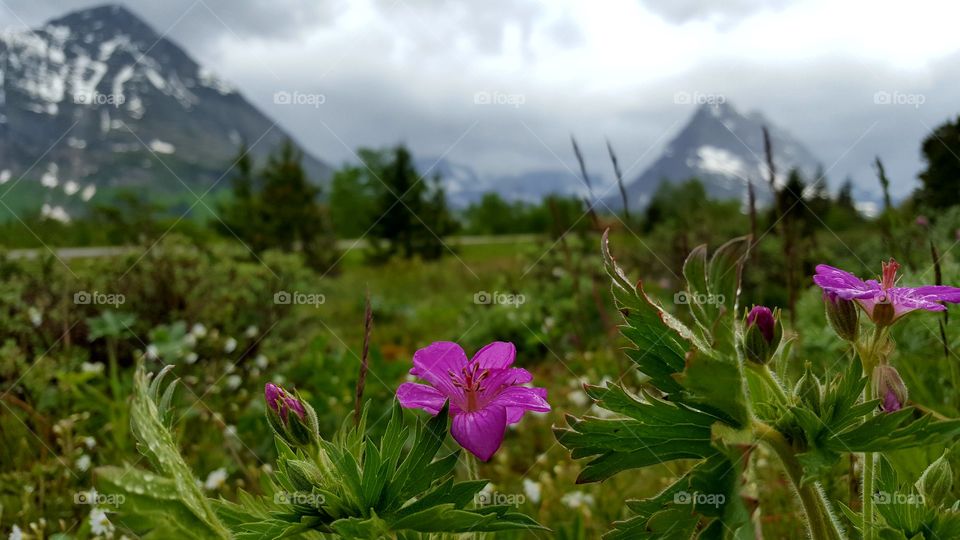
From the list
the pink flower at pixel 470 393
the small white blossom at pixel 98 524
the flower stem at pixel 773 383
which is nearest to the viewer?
the flower stem at pixel 773 383

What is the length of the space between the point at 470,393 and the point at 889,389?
614 millimetres

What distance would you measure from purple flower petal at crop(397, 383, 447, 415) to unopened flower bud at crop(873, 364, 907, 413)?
0.64 meters

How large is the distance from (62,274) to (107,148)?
732 feet

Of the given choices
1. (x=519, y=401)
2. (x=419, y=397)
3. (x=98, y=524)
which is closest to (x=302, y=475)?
(x=419, y=397)

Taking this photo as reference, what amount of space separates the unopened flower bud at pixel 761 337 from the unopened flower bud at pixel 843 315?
0.56 feet

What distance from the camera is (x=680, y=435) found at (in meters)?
0.89

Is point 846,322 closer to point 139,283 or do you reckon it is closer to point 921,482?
point 921,482

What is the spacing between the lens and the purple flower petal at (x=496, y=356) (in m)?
1.02

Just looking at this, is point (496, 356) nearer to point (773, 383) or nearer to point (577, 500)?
point (773, 383)

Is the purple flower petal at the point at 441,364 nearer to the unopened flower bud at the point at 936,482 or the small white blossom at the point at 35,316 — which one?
the unopened flower bud at the point at 936,482

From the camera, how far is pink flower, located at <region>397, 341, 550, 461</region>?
→ 37.1 inches

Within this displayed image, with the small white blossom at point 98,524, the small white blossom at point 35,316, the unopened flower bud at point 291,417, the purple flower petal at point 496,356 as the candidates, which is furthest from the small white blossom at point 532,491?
the small white blossom at point 35,316

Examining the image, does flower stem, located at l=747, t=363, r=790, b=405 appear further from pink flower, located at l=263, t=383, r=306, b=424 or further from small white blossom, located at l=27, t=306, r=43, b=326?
small white blossom, located at l=27, t=306, r=43, b=326

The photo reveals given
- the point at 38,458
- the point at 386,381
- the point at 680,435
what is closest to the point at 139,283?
the point at 38,458
